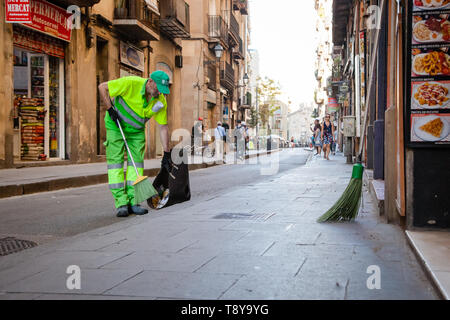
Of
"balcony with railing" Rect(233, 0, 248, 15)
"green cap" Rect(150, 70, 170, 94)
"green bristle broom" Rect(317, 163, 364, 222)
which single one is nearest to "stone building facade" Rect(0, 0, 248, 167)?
"green cap" Rect(150, 70, 170, 94)

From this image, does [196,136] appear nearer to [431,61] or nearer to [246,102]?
[431,61]

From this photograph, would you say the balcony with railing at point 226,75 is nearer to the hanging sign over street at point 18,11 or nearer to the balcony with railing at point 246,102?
the balcony with railing at point 246,102

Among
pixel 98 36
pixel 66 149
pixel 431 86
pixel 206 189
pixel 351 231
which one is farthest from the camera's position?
pixel 98 36

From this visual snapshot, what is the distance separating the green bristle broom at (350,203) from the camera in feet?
17.5

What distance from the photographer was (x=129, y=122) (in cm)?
596

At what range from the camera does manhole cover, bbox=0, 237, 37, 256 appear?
4296mm

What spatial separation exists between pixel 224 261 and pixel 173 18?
2096 cm

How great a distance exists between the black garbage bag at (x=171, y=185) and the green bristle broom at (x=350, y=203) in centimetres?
176

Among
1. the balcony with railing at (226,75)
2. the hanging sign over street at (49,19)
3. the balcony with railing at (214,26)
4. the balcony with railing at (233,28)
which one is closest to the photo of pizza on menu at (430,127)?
the hanging sign over street at (49,19)

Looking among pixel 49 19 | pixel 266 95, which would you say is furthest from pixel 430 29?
pixel 266 95
